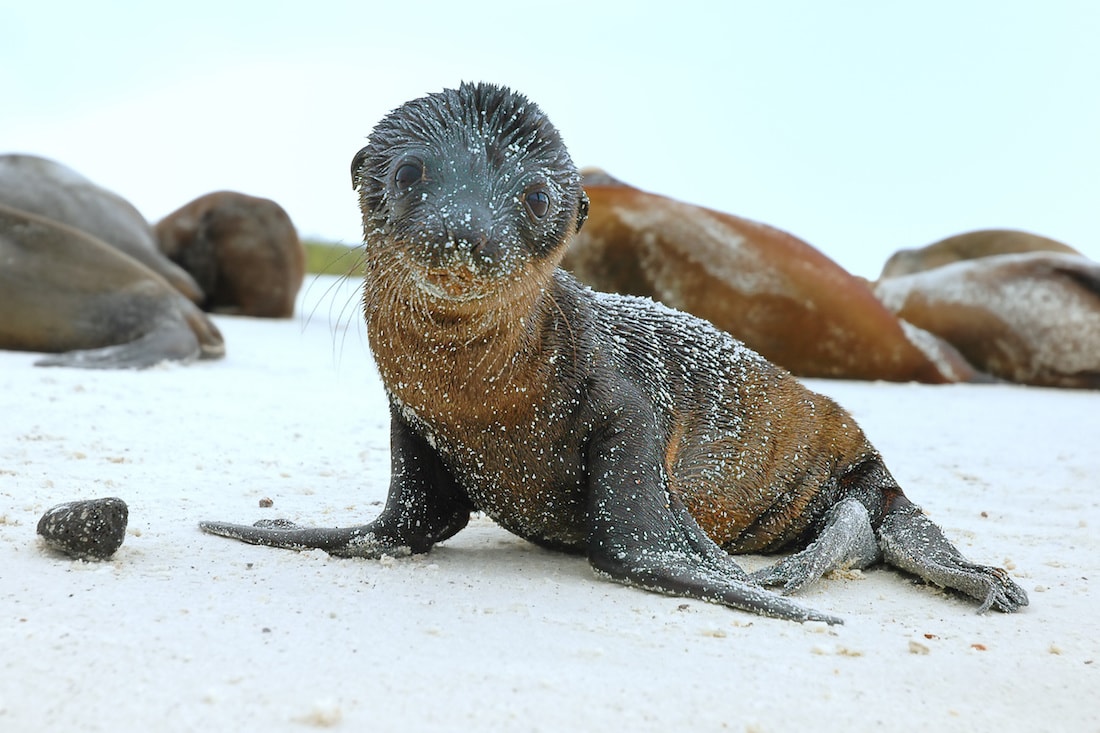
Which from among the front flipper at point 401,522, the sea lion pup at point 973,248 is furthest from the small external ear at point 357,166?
the sea lion pup at point 973,248

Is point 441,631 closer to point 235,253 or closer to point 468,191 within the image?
point 468,191

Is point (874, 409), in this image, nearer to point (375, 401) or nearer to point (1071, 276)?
point (375, 401)

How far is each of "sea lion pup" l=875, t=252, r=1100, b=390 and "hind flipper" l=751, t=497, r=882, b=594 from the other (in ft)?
23.8

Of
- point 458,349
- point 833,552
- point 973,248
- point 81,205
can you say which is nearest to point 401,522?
→ point 458,349

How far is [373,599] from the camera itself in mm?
2688

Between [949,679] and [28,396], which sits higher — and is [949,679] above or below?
above

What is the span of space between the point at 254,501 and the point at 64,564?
1.10 meters

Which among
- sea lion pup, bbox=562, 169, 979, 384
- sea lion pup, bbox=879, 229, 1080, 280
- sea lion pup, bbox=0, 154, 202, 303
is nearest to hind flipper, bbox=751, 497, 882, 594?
sea lion pup, bbox=562, 169, 979, 384

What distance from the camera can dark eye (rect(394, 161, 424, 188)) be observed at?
2820mm

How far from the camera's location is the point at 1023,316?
33.9ft

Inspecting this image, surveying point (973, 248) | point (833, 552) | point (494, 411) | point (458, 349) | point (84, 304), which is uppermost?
point (973, 248)

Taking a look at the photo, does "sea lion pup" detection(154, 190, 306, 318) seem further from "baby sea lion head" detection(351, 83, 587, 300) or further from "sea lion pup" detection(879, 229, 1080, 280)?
"baby sea lion head" detection(351, 83, 587, 300)

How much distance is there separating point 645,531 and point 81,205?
9046 millimetres

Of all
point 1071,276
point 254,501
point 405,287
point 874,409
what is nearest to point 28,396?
point 254,501
